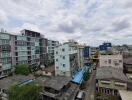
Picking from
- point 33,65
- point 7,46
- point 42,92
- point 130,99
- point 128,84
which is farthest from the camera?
point 33,65

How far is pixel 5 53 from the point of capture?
140 feet

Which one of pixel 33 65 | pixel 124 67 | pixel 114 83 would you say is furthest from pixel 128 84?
pixel 33 65

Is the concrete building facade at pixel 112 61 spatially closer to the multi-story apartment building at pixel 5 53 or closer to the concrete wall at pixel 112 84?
the concrete wall at pixel 112 84

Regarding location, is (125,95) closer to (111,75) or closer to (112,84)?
(112,84)

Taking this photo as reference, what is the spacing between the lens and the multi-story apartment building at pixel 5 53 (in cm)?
4094

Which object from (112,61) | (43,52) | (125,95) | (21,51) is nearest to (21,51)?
(21,51)

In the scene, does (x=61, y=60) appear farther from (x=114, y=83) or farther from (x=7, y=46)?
(x=114, y=83)

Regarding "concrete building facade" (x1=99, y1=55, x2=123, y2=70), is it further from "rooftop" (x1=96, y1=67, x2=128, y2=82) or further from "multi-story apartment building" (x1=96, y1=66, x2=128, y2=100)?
"multi-story apartment building" (x1=96, y1=66, x2=128, y2=100)

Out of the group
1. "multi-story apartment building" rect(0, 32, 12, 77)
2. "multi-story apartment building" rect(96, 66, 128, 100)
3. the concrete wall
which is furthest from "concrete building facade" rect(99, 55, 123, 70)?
"multi-story apartment building" rect(0, 32, 12, 77)

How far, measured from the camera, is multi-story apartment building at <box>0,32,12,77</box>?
40938 mm

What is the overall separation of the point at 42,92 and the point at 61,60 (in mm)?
21323

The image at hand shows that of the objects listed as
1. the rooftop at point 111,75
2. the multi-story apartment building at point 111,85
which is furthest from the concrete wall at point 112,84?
the rooftop at point 111,75

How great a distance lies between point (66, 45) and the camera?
4662 centimetres

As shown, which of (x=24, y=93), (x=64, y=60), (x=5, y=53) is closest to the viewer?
(x=24, y=93)
